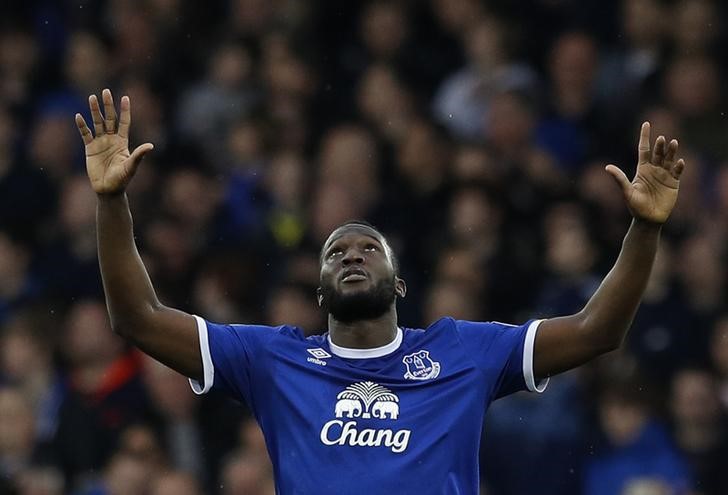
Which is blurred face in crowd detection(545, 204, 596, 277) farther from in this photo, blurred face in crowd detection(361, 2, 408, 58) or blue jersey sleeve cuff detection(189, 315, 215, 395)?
blue jersey sleeve cuff detection(189, 315, 215, 395)

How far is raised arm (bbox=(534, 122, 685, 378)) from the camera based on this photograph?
5598mm

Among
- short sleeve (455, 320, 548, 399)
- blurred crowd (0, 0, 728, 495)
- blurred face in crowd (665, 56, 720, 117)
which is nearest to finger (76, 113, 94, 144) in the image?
short sleeve (455, 320, 548, 399)

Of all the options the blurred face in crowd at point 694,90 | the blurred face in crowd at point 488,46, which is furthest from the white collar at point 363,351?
the blurred face in crowd at point 488,46

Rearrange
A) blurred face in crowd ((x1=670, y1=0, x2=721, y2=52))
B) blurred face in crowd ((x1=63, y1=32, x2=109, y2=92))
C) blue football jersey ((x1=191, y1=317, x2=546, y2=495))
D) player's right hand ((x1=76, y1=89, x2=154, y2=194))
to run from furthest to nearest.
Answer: blurred face in crowd ((x1=63, y1=32, x2=109, y2=92)) → blurred face in crowd ((x1=670, y1=0, x2=721, y2=52)) → player's right hand ((x1=76, y1=89, x2=154, y2=194)) → blue football jersey ((x1=191, y1=317, x2=546, y2=495))

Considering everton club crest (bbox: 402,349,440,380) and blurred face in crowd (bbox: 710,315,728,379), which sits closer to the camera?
everton club crest (bbox: 402,349,440,380)

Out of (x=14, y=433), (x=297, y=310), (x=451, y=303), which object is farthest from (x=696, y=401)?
(x=14, y=433)

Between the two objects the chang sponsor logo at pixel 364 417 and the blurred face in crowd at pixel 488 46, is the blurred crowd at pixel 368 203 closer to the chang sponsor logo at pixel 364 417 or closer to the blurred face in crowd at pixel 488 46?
the blurred face in crowd at pixel 488 46

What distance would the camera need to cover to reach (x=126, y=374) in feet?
31.6

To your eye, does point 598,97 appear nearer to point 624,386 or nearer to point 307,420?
point 624,386

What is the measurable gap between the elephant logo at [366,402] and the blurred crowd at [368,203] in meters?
3.17

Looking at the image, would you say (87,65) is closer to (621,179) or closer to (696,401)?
(696,401)

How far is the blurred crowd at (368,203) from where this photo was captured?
8.83m

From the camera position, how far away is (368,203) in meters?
9.95

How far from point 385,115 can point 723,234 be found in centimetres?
234
